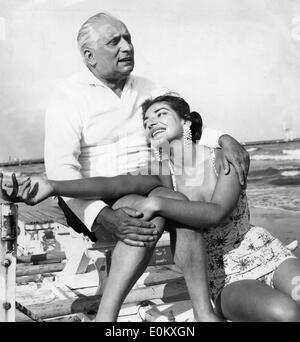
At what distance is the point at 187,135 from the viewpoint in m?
1.97

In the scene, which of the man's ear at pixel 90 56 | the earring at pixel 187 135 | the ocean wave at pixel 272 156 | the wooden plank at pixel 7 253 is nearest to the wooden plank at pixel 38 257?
the wooden plank at pixel 7 253

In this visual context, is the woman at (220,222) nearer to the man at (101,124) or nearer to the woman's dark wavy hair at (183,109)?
the woman's dark wavy hair at (183,109)

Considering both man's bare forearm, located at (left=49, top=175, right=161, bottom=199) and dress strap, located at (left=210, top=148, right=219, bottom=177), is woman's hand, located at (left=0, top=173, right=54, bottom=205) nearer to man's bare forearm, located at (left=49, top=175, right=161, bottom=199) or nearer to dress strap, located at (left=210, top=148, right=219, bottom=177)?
man's bare forearm, located at (left=49, top=175, right=161, bottom=199)

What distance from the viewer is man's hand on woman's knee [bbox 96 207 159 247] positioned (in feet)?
5.39

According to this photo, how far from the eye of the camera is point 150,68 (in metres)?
2.49

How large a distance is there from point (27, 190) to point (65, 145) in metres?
0.47

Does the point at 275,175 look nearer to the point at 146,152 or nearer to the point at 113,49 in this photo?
the point at 146,152

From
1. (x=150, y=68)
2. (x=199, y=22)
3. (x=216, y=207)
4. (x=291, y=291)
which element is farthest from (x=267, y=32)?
(x=291, y=291)

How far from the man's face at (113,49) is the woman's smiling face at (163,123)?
0.32 meters

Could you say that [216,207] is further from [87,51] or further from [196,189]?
[87,51]

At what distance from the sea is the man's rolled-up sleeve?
117cm

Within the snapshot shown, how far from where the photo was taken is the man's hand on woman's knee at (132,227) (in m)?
1.64

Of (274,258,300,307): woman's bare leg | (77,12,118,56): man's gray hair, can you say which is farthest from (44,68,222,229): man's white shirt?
(274,258,300,307): woman's bare leg
